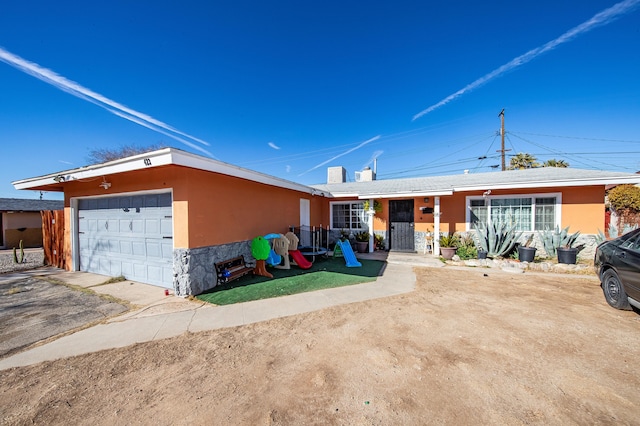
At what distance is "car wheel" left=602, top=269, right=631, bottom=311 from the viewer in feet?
13.3

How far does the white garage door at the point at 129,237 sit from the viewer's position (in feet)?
Answer: 18.2

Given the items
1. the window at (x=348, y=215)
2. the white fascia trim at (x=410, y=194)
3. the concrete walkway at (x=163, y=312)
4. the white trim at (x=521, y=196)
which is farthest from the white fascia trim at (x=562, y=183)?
the concrete walkway at (x=163, y=312)

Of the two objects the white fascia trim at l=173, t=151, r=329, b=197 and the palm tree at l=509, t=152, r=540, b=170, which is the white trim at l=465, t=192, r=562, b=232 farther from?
the palm tree at l=509, t=152, r=540, b=170

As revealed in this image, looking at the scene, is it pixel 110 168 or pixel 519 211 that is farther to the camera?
pixel 519 211

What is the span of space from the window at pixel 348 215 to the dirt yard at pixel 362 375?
24.6 ft

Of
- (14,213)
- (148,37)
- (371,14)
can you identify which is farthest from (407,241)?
(14,213)

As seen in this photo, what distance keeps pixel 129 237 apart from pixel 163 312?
10.6 feet

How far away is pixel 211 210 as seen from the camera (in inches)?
219

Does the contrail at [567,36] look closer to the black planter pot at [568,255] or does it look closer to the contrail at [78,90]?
the black planter pot at [568,255]

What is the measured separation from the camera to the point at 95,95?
10.3m

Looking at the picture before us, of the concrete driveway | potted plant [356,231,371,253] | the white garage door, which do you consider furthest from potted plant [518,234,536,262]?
the concrete driveway

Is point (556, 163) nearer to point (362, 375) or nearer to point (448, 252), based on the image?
point (448, 252)

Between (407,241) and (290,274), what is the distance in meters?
6.14

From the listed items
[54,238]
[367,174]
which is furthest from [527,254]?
[54,238]
